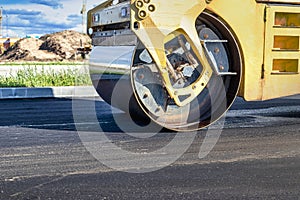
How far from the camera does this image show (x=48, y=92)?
412 inches

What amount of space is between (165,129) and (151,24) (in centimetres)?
131

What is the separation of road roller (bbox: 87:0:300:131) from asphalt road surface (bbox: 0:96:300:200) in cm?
38

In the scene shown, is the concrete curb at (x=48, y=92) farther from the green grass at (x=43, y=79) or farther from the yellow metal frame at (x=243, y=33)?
the yellow metal frame at (x=243, y=33)

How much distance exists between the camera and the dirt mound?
3638 centimetres

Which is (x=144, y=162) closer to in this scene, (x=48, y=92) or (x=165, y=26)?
(x=165, y=26)

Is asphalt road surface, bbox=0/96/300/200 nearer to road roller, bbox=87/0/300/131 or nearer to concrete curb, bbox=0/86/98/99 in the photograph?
road roller, bbox=87/0/300/131

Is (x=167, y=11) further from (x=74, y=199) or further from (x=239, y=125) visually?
(x=74, y=199)

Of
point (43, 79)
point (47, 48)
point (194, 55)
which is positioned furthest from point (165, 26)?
point (47, 48)

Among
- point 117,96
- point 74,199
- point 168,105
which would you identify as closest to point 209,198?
point 74,199

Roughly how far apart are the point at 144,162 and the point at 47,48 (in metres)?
37.1

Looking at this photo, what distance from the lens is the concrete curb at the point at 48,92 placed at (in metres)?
10.1

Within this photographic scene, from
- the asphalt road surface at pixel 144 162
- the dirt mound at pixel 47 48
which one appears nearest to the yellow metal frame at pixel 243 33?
the asphalt road surface at pixel 144 162

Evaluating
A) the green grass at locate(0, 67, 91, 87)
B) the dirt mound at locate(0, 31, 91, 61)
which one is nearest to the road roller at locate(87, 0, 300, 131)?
the green grass at locate(0, 67, 91, 87)

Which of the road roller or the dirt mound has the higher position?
the road roller
